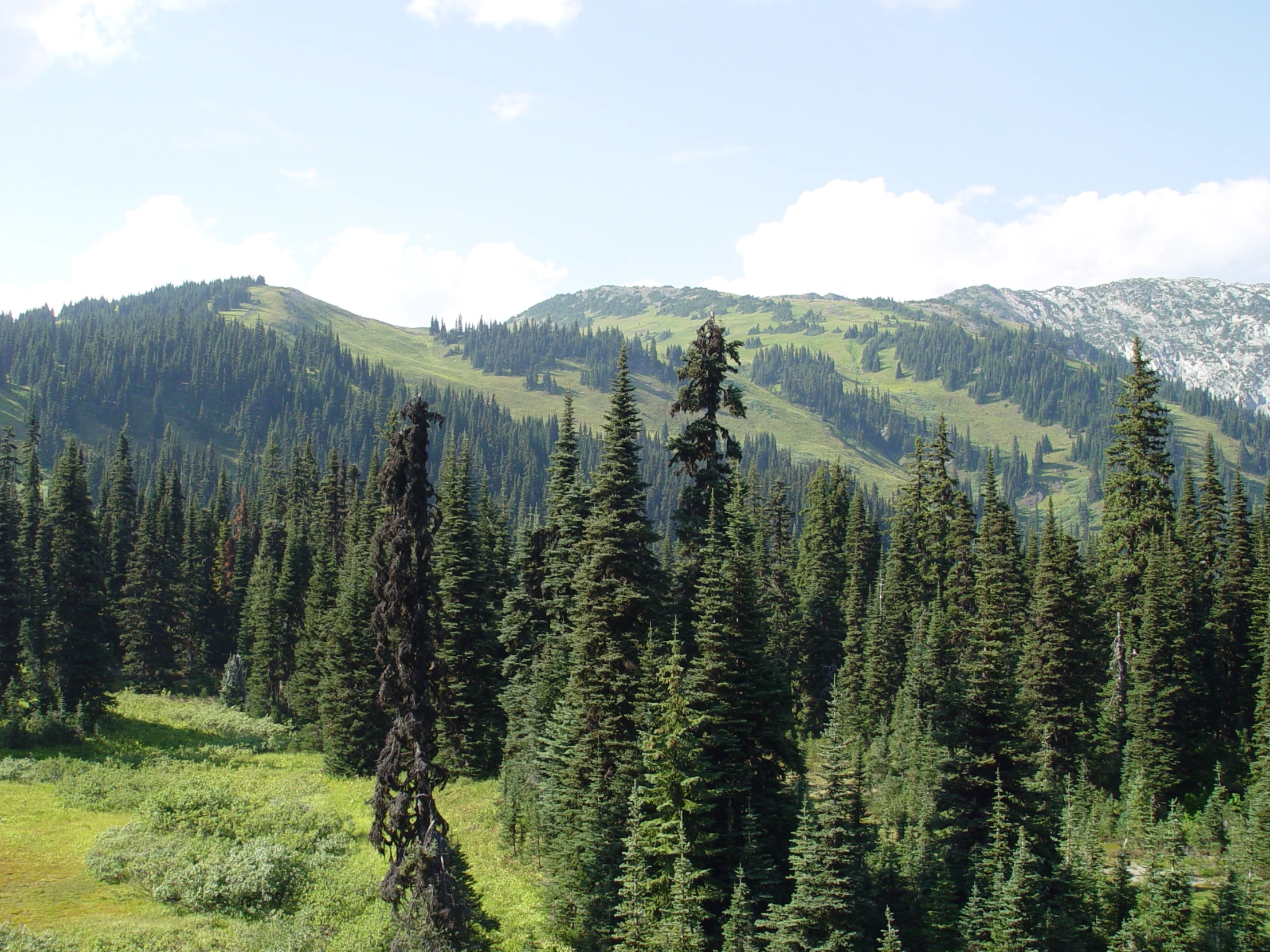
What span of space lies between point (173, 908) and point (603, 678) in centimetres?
1832

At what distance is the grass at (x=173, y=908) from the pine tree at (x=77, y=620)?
305 cm

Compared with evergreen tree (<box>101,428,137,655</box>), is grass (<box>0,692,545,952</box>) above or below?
below

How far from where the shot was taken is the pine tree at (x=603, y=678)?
33344 millimetres

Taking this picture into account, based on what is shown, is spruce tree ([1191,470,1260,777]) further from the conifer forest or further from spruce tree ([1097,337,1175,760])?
spruce tree ([1097,337,1175,760])

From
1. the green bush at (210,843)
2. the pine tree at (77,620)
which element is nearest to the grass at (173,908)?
the green bush at (210,843)

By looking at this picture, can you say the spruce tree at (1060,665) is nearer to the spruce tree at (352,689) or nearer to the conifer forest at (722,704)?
the conifer forest at (722,704)

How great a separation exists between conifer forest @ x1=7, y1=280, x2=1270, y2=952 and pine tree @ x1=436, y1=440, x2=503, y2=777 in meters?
0.20

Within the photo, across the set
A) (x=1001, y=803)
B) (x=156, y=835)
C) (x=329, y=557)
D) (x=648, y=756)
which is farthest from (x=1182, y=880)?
(x=329, y=557)

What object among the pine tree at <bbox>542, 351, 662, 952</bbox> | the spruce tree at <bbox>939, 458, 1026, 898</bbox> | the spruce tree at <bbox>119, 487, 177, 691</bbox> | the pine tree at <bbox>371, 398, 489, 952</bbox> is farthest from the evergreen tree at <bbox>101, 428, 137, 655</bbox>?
the spruce tree at <bbox>939, 458, 1026, 898</bbox>

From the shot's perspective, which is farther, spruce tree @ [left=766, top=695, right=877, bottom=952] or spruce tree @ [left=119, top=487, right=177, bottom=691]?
spruce tree @ [left=119, top=487, right=177, bottom=691]

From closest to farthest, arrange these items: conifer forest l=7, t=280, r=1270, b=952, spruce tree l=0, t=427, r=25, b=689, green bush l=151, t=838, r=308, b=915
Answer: conifer forest l=7, t=280, r=1270, b=952
green bush l=151, t=838, r=308, b=915
spruce tree l=0, t=427, r=25, b=689

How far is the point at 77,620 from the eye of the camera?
208 ft

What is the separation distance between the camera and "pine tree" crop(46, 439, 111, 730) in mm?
62500

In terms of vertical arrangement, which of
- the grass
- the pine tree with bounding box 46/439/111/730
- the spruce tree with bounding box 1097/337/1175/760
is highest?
the spruce tree with bounding box 1097/337/1175/760
